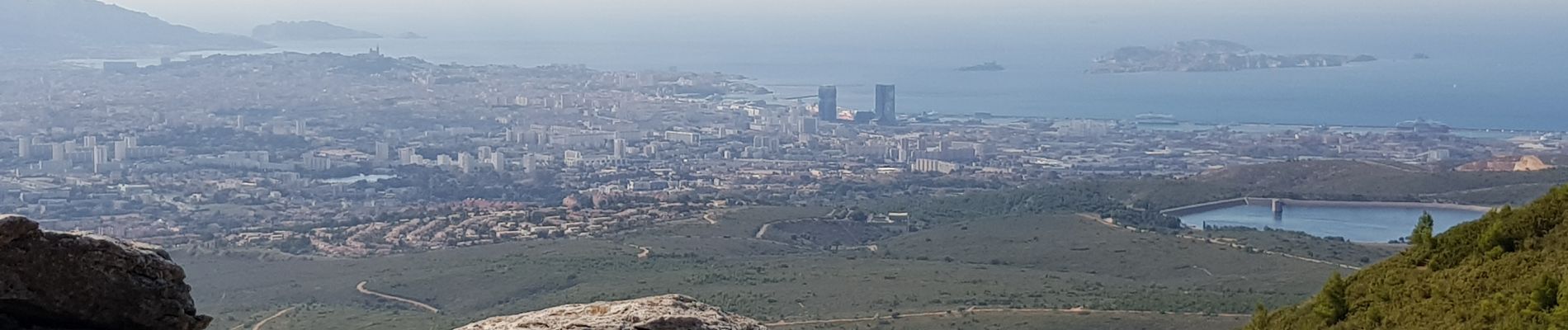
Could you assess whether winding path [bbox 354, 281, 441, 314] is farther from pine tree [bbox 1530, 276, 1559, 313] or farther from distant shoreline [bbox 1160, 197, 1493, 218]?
distant shoreline [bbox 1160, 197, 1493, 218]

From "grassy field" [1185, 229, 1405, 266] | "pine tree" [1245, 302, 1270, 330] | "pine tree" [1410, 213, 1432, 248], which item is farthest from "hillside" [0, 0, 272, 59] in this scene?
"pine tree" [1410, 213, 1432, 248]

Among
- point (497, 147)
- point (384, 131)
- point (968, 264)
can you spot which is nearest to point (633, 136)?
point (497, 147)

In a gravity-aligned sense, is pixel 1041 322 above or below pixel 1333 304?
below

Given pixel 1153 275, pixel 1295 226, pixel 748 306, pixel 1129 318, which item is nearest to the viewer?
pixel 1129 318

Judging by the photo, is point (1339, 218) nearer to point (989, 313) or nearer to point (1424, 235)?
point (989, 313)

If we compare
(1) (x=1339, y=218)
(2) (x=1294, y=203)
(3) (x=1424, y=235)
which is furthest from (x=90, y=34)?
(3) (x=1424, y=235)

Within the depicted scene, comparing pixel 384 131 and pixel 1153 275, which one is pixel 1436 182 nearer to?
pixel 1153 275

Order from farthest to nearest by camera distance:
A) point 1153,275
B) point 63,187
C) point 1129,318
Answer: point 63,187, point 1153,275, point 1129,318

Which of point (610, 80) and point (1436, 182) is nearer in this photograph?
point (1436, 182)
